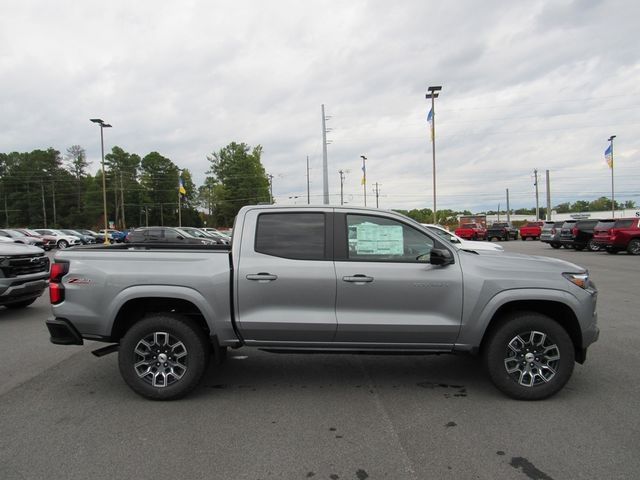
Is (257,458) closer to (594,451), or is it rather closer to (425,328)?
(425,328)

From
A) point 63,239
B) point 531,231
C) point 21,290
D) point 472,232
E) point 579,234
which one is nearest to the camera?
point 21,290

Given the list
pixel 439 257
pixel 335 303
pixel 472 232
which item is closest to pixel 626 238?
pixel 472 232

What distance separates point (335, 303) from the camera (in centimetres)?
423

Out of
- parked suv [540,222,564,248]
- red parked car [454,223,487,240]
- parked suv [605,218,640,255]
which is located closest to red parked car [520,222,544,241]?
red parked car [454,223,487,240]

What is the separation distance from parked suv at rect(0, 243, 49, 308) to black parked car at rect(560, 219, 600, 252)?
80.5ft

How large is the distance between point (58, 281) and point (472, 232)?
130 ft

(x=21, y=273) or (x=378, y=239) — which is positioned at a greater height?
(x=378, y=239)

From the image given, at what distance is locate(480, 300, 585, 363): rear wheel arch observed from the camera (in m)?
4.30

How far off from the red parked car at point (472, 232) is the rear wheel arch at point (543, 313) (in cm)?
3666

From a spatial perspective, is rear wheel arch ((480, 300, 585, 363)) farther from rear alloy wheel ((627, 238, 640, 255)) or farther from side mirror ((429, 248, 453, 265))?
rear alloy wheel ((627, 238, 640, 255))

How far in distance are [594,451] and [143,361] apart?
378 cm

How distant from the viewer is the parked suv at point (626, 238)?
20814mm

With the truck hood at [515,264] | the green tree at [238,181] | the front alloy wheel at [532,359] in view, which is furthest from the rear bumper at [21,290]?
the green tree at [238,181]

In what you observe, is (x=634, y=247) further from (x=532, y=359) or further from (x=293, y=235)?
(x=293, y=235)
